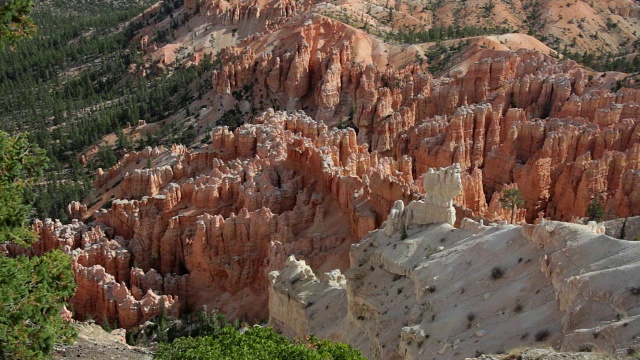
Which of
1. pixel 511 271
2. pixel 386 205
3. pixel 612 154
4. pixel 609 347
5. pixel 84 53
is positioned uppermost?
pixel 609 347

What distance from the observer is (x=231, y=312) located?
3859 centimetres

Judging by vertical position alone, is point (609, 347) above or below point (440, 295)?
above

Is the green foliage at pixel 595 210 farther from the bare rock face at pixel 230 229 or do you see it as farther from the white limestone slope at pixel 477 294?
the white limestone slope at pixel 477 294

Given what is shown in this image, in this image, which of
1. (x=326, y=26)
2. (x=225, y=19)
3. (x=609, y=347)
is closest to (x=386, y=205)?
(x=609, y=347)

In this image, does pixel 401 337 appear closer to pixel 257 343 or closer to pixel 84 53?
pixel 257 343

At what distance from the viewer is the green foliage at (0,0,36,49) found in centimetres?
1595

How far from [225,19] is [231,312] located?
269 feet

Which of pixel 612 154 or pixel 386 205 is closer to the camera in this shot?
pixel 386 205

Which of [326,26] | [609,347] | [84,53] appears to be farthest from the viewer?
[84,53]

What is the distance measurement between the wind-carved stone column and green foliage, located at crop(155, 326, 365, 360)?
9169mm

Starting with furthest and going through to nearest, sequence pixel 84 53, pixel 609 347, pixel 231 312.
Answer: pixel 84 53 < pixel 231 312 < pixel 609 347

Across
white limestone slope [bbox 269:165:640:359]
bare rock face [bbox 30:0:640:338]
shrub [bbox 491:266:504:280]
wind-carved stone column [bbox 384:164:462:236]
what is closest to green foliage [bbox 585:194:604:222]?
bare rock face [bbox 30:0:640:338]

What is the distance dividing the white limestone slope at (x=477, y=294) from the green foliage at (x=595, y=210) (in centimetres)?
1748

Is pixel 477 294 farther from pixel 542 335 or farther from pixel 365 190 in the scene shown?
pixel 365 190
